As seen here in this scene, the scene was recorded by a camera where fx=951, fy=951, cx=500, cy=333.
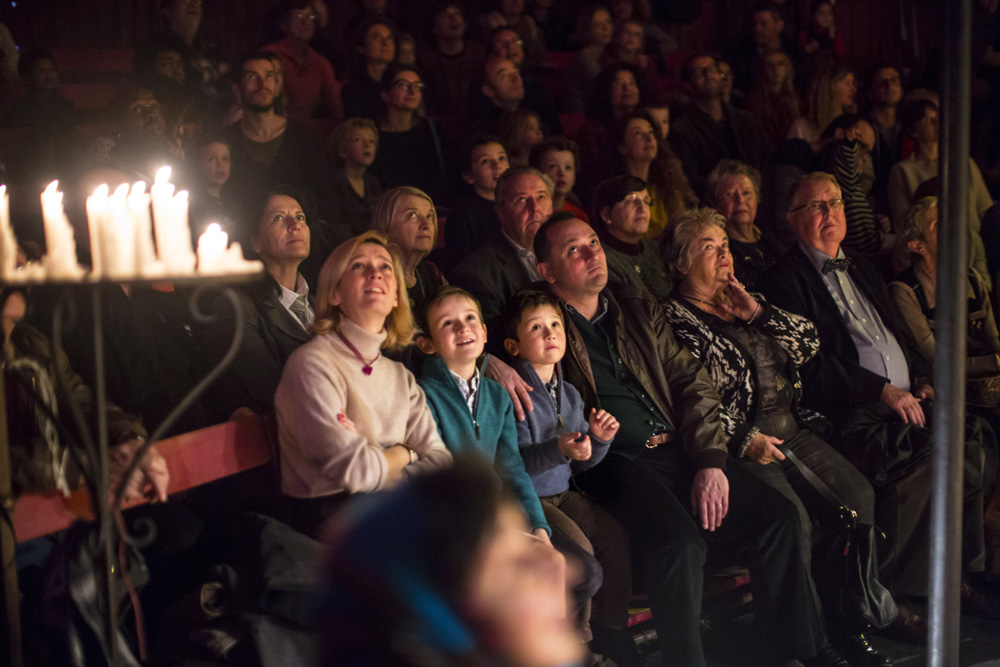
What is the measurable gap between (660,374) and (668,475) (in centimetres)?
35

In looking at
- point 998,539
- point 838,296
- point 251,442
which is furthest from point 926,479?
point 251,442

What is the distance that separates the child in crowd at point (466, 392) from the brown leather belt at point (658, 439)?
0.63 m

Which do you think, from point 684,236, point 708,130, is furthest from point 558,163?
point 708,130

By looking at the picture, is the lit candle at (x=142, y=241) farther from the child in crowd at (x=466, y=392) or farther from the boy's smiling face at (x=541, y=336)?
the boy's smiling face at (x=541, y=336)

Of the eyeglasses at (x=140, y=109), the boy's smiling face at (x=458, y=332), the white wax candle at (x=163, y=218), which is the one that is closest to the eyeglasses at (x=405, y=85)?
the eyeglasses at (x=140, y=109)

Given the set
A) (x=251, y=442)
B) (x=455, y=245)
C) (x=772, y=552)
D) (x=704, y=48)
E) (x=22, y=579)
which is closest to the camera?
(x=22, y=579)

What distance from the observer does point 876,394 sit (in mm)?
3805

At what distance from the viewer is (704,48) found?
895 centimetres

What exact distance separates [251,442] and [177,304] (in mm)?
852

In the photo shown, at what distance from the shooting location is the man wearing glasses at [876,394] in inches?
144

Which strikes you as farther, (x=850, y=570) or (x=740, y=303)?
(x=740, y=303)

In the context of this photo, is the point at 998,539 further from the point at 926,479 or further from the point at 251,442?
the point at 251,442

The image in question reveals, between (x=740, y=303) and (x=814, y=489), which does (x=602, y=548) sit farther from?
(x=740, y=303)

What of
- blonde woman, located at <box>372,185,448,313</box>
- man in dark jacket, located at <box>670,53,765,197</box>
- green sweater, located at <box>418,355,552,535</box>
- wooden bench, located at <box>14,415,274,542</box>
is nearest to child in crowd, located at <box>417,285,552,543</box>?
green sweater, located at <box>418,355,552,535</box>
